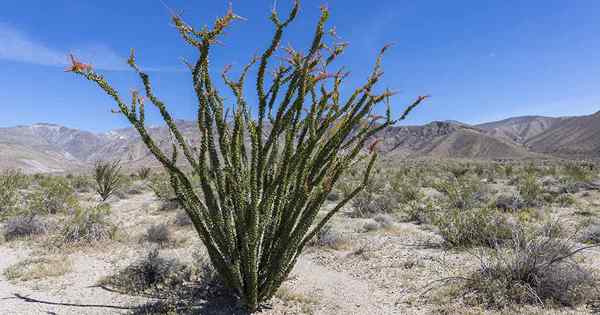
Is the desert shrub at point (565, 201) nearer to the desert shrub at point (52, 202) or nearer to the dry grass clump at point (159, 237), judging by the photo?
the dry grass clump at point (159, 237)

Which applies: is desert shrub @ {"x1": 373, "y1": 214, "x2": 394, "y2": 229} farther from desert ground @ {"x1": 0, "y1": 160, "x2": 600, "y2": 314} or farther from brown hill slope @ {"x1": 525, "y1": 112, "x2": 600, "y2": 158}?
brown hill slope @ {"x1": 525, "y1": 112, "x2": 600, "y2": 158}

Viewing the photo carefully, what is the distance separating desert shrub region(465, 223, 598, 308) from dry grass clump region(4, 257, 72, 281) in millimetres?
6224

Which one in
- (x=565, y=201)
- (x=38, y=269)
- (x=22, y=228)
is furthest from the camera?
(x=565, y=201)

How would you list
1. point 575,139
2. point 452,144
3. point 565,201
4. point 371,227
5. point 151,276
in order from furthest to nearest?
point 452,144, point 575,139, point 565,201, point 371,227, point 151,276

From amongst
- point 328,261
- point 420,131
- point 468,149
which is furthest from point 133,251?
point 420,131

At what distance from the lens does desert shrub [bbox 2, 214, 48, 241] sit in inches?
352

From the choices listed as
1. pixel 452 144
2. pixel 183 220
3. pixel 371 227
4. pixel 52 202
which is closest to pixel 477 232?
pixel 371 227

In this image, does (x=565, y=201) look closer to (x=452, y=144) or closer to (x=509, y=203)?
(x=509, y=203)

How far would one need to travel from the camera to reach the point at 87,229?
28.0 feet

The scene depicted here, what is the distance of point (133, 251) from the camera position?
8.01m

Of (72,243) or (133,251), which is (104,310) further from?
(72,243)

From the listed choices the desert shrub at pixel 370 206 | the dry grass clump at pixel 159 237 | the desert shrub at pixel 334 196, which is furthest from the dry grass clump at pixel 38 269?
the desert shrub at pixel 334 196

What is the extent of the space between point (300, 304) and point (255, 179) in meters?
1.90

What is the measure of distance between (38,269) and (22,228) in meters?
3.20
